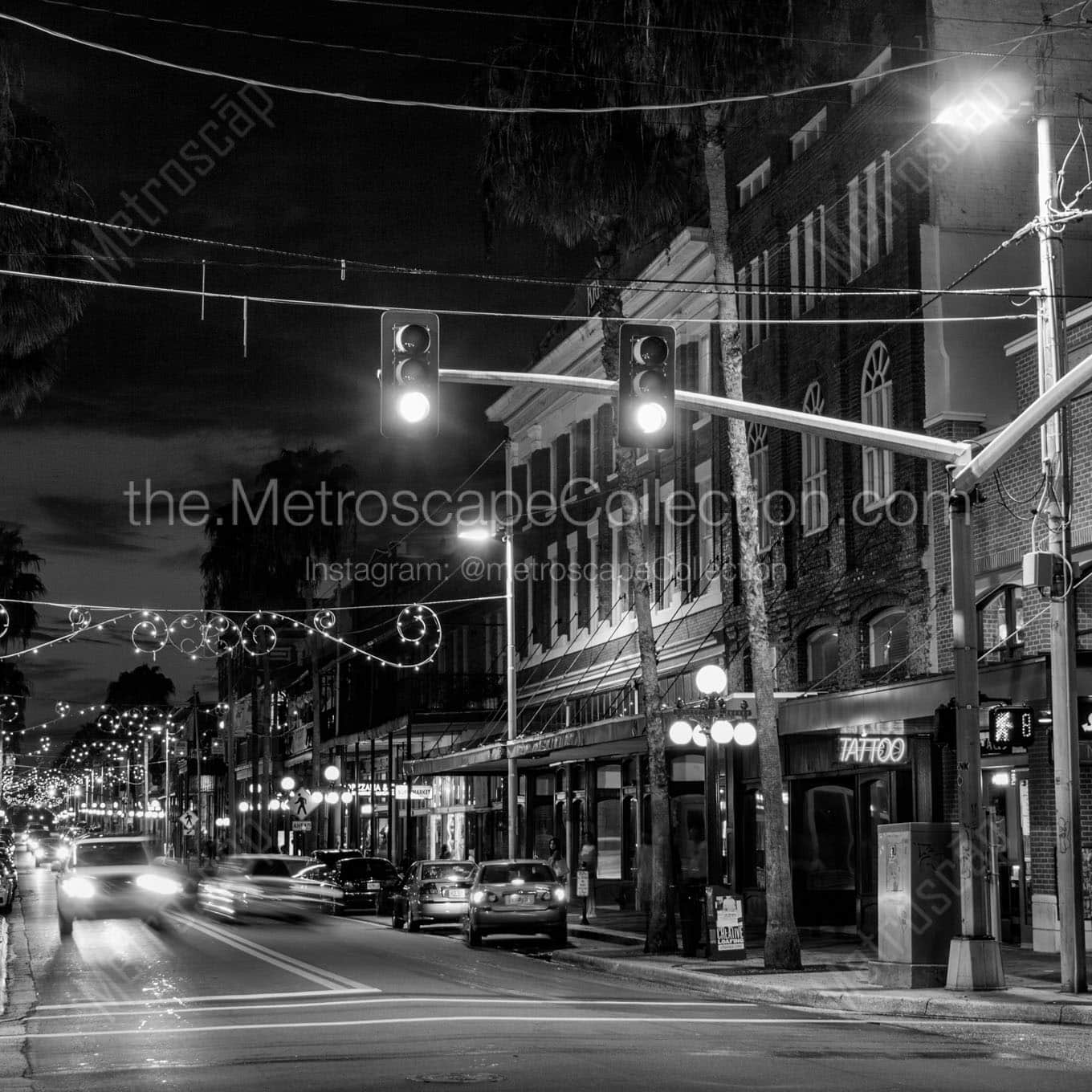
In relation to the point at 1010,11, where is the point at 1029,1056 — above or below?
below

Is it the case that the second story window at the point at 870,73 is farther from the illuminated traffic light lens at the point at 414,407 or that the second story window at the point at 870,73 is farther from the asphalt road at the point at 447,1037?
the illuminated traffic light lens at the point at 414,407

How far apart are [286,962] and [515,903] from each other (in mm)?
5924

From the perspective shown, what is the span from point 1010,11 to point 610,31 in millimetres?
9919

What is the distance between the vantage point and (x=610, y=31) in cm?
2286

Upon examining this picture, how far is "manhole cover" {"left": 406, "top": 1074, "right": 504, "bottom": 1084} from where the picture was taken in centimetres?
1091

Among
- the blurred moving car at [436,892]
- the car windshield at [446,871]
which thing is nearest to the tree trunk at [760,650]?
the blurred moving car at [436,892]

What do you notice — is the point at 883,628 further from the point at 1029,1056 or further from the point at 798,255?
the point at 1029,1056

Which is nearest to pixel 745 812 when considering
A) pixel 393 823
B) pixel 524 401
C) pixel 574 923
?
pixel 574 923

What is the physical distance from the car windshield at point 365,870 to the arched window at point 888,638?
52.7 feet

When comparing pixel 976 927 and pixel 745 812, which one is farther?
pixel 745 812

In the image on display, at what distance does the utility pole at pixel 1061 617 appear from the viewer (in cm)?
1764

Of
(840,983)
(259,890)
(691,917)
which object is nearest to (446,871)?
(259,890)

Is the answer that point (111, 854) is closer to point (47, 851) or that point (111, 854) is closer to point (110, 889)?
point (110, 889)

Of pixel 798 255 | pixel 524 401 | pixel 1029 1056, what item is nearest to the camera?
pixel 1029 1056
